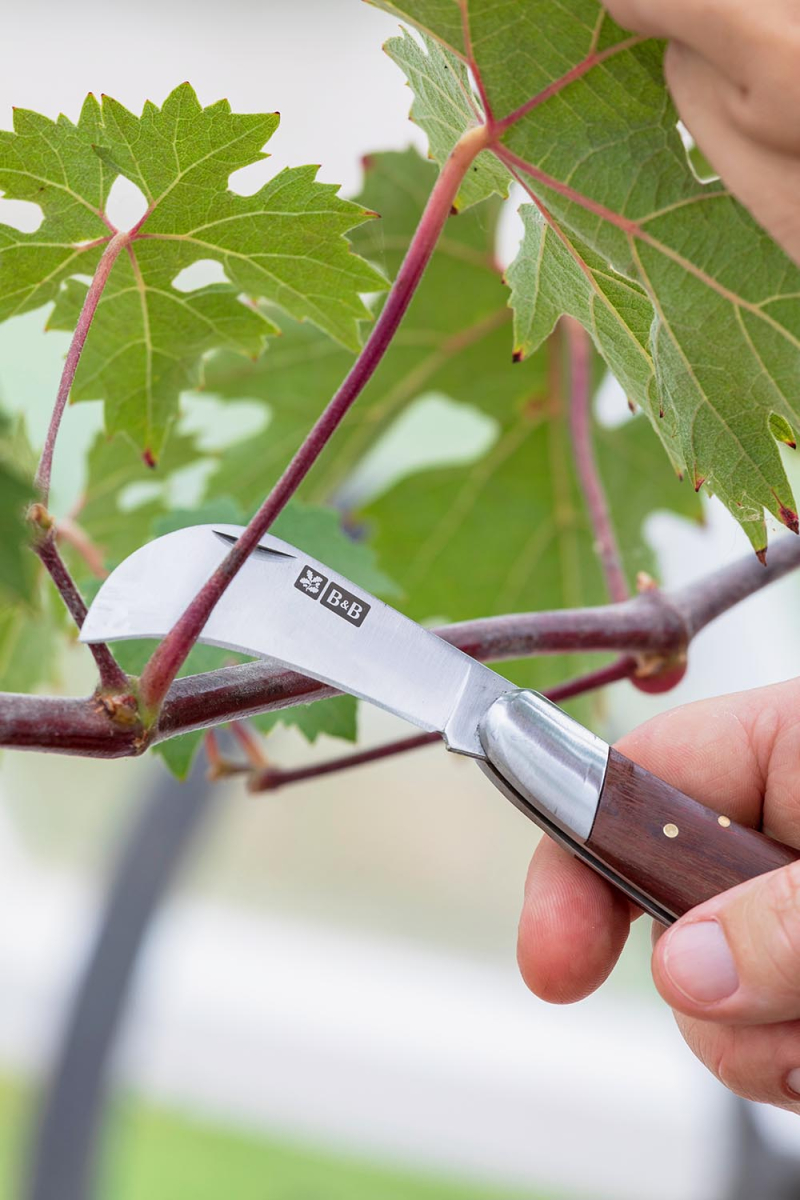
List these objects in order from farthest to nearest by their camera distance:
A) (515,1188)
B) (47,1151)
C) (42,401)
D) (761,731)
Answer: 1. (515,1188)
2. (47,1151)
3. (42,401)
4. (761,731)

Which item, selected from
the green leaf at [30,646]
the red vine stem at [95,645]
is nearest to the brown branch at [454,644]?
the red vine stem at [95,645]

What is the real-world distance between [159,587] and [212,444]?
0.30 meters

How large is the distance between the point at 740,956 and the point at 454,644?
0.43 feet

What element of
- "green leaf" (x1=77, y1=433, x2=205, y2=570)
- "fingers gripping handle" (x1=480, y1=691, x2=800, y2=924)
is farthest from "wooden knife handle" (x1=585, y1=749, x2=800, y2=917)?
"green leaf" (x1=77, y1=433, x2=205, y2=570)

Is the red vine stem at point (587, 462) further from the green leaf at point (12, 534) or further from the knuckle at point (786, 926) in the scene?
the green leaf at point (12, 534)

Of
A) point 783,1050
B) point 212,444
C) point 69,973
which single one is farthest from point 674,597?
point 69,973

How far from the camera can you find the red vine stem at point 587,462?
51cm

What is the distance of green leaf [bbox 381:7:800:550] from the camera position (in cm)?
29

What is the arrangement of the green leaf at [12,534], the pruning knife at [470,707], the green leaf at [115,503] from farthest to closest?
the green leaf at [115,503]
the pruning knife at [470,707]
the green leaf at [12,534]

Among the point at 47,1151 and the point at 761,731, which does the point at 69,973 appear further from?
the point at 761,731

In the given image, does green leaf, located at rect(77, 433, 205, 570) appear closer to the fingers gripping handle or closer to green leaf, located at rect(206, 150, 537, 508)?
green leaf, located at rect(206, 150, 537, 508)

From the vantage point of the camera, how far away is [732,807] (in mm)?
449

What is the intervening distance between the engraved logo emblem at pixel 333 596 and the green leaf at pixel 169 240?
0.10m

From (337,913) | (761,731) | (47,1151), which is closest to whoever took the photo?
(761,731)
